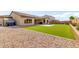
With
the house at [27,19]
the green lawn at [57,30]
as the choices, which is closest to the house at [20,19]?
the house at [27,19]

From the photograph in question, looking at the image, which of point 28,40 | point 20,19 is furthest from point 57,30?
point 20,19

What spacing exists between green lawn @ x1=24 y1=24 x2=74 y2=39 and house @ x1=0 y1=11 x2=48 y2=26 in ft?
0.38

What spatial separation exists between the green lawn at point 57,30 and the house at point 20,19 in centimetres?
12

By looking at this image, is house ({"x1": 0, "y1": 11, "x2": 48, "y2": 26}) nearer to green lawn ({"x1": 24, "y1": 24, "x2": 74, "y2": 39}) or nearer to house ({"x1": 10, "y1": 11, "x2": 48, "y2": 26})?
house ({"x1": 10, "y1": 11, "x2": 48, "y2": 26})

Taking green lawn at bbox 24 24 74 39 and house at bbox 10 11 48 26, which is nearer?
green lawn at bbox 24 24 74 39

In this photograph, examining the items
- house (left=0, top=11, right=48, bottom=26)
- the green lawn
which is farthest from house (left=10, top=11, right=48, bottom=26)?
the green lawn

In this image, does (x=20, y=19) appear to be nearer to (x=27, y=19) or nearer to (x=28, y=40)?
(x=27, y=19)

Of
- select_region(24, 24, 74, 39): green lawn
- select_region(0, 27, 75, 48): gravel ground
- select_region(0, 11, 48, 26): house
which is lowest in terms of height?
select_region(0, 27, 75, 48): gravel ground

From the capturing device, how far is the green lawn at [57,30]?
3176 mm

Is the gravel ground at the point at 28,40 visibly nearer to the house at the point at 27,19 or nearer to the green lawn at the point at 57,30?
the green lawn at the point at 57,30

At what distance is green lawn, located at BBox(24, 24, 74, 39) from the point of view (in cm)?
318
